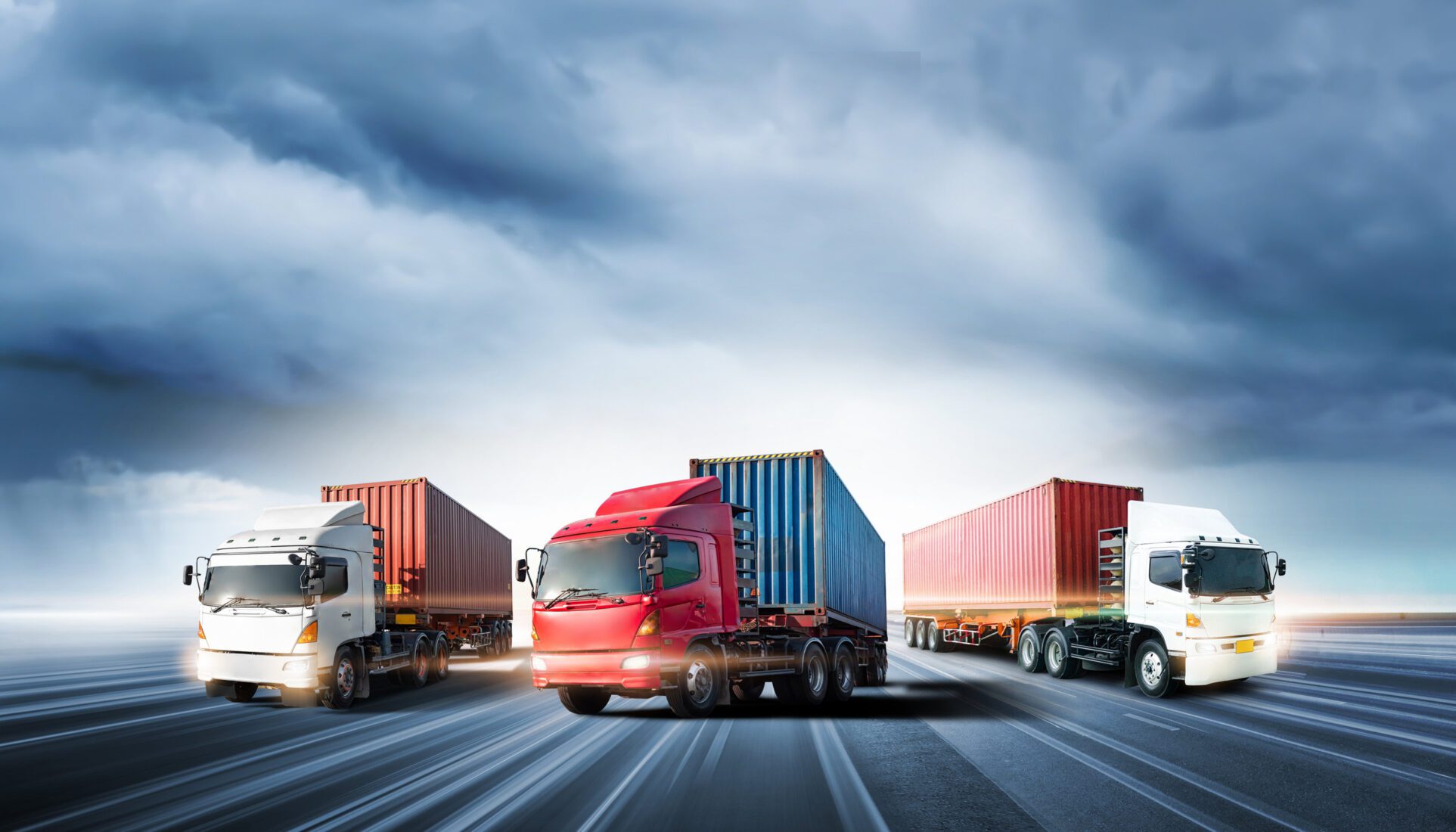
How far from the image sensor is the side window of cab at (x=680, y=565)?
44.4ft

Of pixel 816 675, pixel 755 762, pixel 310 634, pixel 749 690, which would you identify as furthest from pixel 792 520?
pixel 310 634

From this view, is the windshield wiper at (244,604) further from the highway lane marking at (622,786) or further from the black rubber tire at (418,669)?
the highway lane marking at (622,786)

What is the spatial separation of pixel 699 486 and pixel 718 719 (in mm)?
3308

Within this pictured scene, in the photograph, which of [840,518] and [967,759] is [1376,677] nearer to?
[840,518]

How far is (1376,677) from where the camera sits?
22453 mm

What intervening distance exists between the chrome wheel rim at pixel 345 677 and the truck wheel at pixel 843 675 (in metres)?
7.65

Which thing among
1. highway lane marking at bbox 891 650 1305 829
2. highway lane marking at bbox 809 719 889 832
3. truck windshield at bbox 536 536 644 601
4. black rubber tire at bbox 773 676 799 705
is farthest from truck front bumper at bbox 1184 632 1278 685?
truck windshield at bbox 536 536 644 601

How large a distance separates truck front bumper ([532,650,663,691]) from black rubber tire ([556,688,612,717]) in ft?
2.43

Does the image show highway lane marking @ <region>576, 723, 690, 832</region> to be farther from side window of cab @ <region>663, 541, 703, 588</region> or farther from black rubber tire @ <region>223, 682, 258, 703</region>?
black rubber tire @ <region>223, 682, 258, 703</region>

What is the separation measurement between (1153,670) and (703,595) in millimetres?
8337

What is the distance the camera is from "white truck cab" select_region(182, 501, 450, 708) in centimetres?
1526

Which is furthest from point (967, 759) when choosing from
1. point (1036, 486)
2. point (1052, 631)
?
point (1036, 486)

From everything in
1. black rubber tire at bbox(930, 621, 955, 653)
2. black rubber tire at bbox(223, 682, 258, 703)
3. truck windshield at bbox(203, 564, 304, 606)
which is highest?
truck windshield at bbox(203, 564, 304, 606)

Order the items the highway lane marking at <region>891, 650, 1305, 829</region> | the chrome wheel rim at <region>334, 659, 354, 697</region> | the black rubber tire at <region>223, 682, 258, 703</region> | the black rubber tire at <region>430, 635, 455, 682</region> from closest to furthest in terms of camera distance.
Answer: the highway lane marking at <region>891, 650, 1305, 829</region>, the chrome wheel rim at <region>334, 659, 354, 697</region>, the black rubber tire at <region>223, 682, 258, 703</region>, the black rubber tire at <region>430, 635, 455, 682</region>
